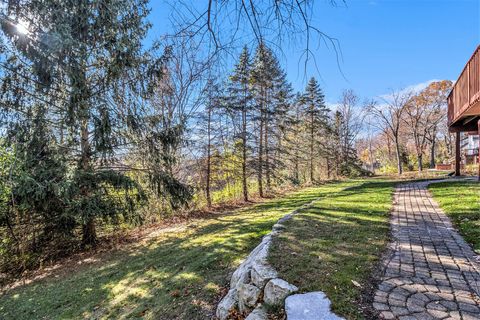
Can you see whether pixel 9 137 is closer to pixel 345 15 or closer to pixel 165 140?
pixel 165 140

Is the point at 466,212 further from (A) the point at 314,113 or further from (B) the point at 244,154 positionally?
(A) the point at 314,113

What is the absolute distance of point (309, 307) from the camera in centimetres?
191

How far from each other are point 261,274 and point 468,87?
6910 mm

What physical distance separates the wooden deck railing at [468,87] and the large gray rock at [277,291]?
600cm

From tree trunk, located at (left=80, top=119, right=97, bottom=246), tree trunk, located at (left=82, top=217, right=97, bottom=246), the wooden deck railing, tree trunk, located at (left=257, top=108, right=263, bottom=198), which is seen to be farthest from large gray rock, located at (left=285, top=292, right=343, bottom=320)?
tree trunk, located at (left=257, top=108, right=263, bottom=198)

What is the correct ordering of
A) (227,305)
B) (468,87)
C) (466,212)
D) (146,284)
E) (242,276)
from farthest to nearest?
(468,87)
(466,212)
(146,284)
(242,276)
(227,305)

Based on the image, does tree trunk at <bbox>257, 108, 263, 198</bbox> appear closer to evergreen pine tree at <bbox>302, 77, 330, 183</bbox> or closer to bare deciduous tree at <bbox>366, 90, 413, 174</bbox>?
evergreen pine tree at <bbox>302, 77, 330, 183</bbox>

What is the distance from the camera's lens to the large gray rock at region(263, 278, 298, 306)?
2.15 m

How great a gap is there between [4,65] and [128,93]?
2.14 m

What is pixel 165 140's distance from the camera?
6652 millimetres

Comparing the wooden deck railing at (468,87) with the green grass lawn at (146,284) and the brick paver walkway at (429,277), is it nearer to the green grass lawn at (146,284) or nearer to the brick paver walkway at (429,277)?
the green grass lawn at (146,284)

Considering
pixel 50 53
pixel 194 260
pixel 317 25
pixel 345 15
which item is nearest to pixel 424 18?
pixel 345 15

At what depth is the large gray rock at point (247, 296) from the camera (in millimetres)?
2324

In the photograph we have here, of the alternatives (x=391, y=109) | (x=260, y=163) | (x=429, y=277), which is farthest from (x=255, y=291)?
(x=391, y=109)
